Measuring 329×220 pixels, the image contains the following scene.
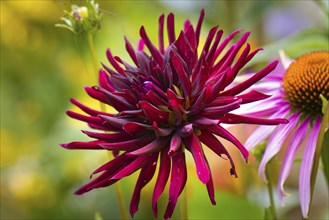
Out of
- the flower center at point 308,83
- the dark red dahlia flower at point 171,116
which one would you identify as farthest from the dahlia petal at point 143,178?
the flower center at point 308,83

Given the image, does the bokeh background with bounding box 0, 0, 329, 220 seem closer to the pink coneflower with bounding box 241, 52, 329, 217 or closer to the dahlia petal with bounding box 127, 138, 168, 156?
the pink coneflower with bounding box 241, 52, 329, 217

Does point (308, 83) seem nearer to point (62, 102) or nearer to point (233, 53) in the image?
point (233, 53)

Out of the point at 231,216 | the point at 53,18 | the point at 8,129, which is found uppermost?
the point at 53,18

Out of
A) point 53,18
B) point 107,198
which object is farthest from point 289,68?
point 53,18

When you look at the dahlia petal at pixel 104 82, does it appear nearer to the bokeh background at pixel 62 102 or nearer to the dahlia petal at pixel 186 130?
the dahlia petal at pixel 186 130

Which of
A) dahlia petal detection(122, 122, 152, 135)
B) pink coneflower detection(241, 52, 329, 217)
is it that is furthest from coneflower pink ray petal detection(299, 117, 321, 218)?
dahlia petal detection(122, 122, 152, 135)

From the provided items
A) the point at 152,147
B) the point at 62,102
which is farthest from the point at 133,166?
the point at 62,102

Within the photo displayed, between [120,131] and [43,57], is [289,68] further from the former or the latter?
[43,57]
